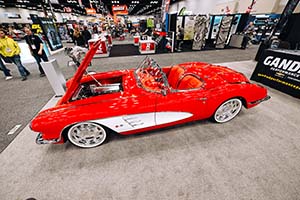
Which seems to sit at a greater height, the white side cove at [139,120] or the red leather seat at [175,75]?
the red leather seat at [175,75]

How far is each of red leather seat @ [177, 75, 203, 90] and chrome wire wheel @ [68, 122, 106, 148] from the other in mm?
1391

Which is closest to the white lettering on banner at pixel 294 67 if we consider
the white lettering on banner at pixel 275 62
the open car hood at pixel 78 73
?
the white lettering on banner at pixel 275 62

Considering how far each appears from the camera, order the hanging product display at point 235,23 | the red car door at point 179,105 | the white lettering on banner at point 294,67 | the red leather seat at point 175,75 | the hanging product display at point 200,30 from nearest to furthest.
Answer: the red car door at point 179,105, the red leather seat at point 175,75, the white lettering on banner at point 294,67, the hanging product display at point 200,30, the hanging product display at point 235,23

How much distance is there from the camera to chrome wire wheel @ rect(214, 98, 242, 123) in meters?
2.10

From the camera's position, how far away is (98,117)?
60.6 inches

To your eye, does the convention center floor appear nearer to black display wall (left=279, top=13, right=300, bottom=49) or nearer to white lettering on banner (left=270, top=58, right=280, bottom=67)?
white lettering on banner (left=270, top=58, right=280, bottom=67)

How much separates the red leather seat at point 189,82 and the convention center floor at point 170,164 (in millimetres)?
670

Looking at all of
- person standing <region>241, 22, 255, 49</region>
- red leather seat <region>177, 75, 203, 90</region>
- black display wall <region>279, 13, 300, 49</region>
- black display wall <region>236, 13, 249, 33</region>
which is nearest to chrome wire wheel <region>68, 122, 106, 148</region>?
red leather seat <region>177, 75, 203, 90</region>

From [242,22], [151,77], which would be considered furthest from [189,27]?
[151,77]

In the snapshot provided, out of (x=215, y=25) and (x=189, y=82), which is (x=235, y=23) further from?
(x=189, y=82)

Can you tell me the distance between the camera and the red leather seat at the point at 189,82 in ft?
6.38

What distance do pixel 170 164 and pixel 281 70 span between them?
142 inches

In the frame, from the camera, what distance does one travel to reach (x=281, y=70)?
3111 millimetres

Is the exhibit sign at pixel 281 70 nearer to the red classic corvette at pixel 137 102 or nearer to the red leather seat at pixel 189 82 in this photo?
the red classic corvette at pixel 137 102
